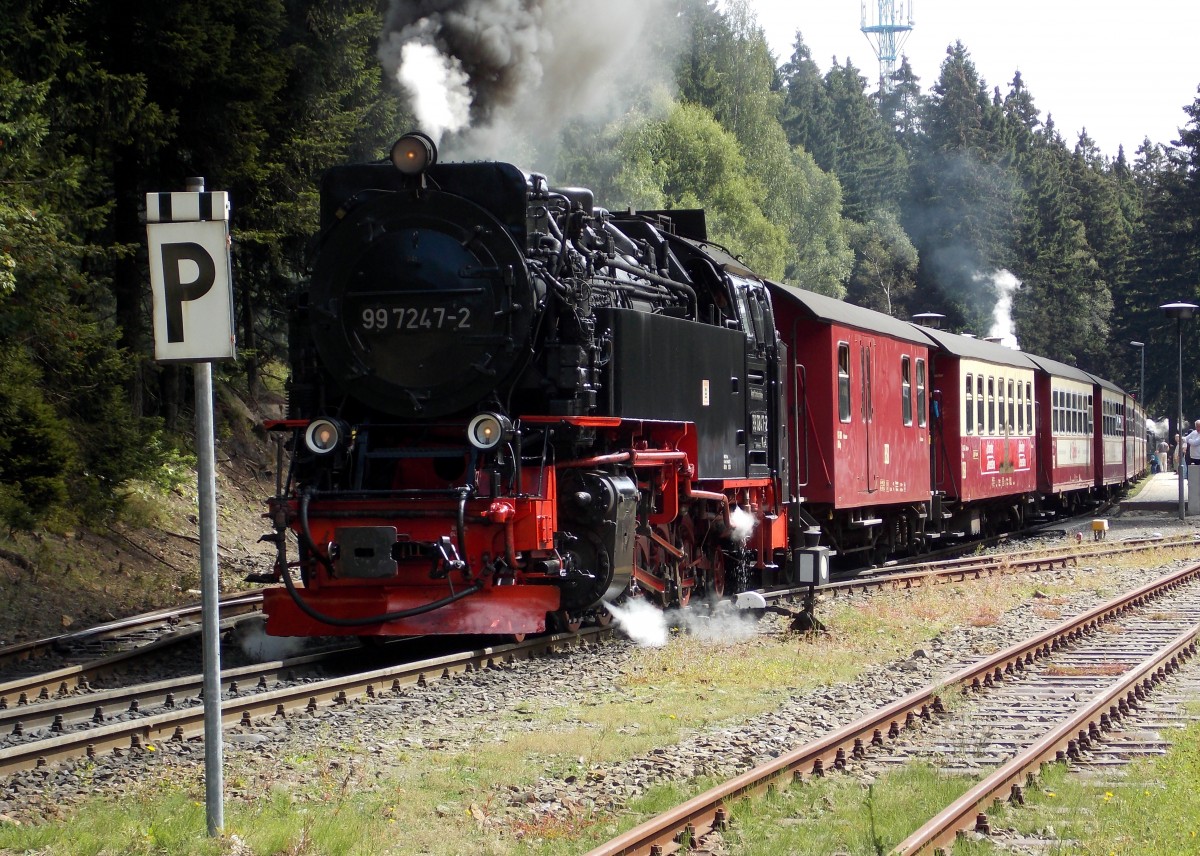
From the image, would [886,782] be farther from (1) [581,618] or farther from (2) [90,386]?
(2) [90,386]

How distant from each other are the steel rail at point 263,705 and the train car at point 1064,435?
17254mm

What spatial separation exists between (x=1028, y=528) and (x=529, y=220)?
18710mm

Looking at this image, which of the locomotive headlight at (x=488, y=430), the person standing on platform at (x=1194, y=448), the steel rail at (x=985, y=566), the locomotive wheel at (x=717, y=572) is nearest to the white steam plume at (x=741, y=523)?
the locomotive wheel at (x=717, y=572)

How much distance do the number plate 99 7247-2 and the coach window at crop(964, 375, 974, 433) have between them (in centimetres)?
1210

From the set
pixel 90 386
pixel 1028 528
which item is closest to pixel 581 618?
pixel 90 386

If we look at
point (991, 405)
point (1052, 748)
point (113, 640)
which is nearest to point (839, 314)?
point (991, 405)

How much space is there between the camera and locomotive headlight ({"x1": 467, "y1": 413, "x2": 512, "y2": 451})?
9.05m

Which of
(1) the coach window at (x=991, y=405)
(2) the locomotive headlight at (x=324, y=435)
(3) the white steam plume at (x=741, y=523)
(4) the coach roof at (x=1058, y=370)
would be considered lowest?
(3) the white steam plume at (x=741, y=523)

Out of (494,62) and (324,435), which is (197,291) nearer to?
(324,435)

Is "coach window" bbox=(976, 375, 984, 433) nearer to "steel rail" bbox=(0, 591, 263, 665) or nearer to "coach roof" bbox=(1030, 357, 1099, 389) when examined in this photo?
"coach roof" bbox=(1030, 357, 1099, 389)

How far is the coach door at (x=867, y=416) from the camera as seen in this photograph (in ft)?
51.3

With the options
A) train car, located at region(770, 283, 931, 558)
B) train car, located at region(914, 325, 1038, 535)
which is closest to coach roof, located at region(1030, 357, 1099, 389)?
A: train car, located at region(914, 325, 1038, 535)

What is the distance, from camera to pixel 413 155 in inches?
374

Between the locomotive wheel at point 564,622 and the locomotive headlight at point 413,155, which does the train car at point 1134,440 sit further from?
the locomotive headlight at point 413,155
